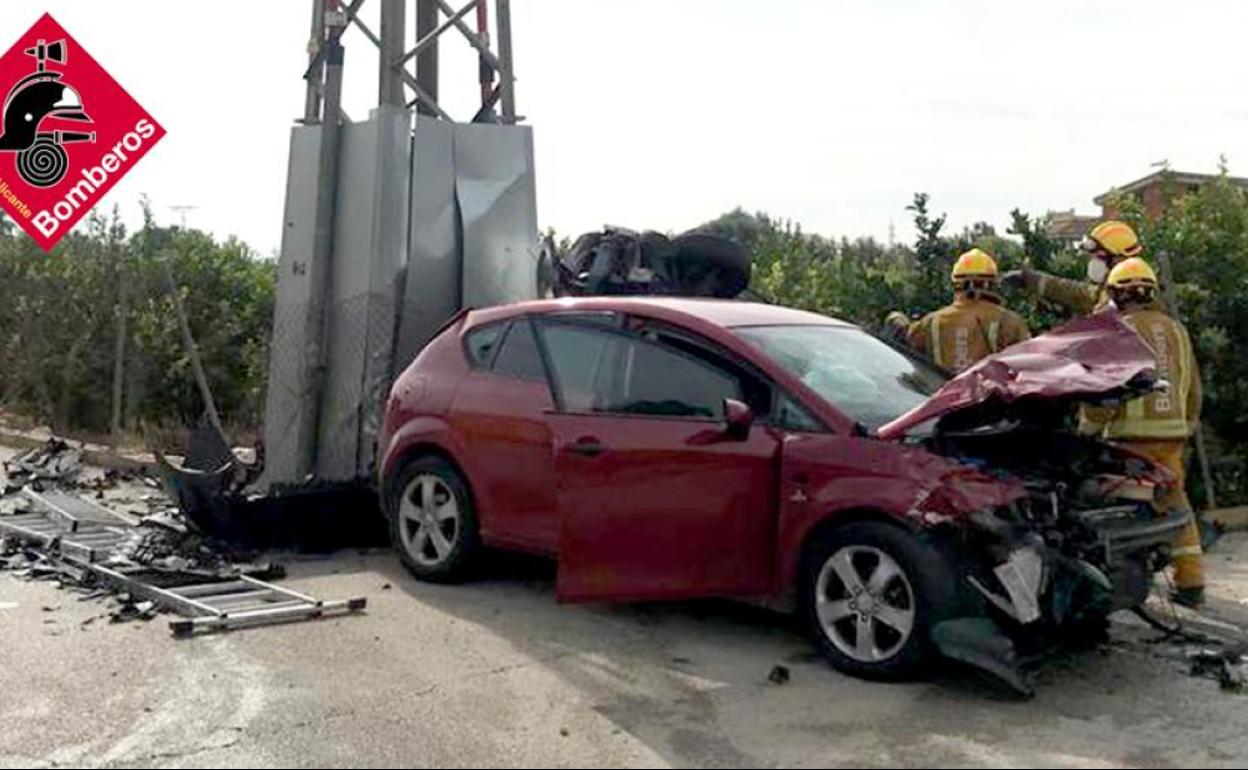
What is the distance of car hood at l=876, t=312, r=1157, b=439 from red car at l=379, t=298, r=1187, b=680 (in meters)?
0.01

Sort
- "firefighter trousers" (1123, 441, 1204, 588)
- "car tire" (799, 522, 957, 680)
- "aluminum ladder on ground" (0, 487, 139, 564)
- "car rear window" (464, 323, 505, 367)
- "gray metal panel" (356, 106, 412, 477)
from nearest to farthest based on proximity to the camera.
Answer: "car tire" (799, 522, 957, 680) → "firefighter trousers" (1123, 441, 1204, 588) → "car rear window" (464, 323, 505, 367) → "aluminum ladder on ground" (0, 487, 139, 564) → "gray metal panel" (356, 106, 412, 477)

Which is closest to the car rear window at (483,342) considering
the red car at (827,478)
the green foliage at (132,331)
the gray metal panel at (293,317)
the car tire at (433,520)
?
the red car at (827,478)

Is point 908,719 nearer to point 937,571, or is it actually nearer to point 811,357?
point 937,571

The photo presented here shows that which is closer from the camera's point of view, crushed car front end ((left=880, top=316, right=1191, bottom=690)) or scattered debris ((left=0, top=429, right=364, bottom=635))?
crushed car front end ((left=880, top=316, right=1191, bottom=690))

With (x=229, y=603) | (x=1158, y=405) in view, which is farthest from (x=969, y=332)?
(x=229, y=603)

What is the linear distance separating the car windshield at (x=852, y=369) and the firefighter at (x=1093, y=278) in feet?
4.66

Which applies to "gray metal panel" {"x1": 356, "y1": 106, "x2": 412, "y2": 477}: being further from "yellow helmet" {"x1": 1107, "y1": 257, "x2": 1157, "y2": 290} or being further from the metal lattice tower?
"yellow helmet" {"x1": 1107, "y1": 257, "x2": 1157, "y2": 290}

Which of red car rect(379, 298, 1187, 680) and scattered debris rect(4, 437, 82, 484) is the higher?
red car rect(379, 298, 1187, 680)

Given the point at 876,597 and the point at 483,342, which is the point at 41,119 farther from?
the point at 876,597

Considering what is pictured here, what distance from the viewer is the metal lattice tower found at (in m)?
10.8

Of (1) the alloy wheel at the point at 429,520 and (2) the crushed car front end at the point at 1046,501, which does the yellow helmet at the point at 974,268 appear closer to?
(2) the crushed car front end at the point at 1046,501

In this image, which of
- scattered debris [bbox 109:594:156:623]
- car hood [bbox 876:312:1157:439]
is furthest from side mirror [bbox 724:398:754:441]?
scattered debris [bbox 109:594:156:623]

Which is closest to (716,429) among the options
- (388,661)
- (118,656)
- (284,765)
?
(388,661)

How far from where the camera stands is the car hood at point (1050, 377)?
19.4 feet
